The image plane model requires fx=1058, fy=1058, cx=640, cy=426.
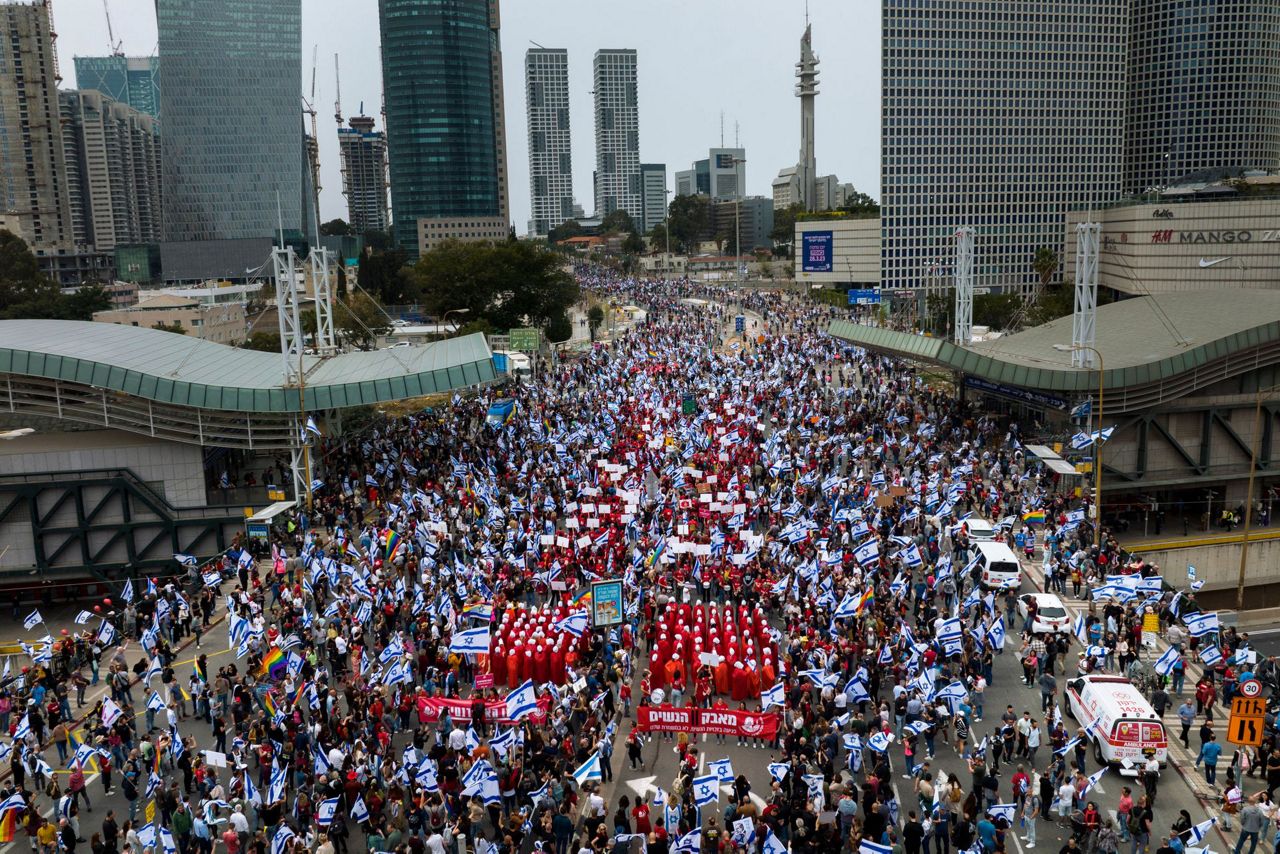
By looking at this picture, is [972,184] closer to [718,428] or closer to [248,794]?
[718,428]

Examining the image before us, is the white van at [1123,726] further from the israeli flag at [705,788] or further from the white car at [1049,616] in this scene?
the israeli flag at [705,788]

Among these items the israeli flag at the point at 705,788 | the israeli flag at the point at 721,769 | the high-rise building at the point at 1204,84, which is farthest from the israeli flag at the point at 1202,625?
the high-rise building at the point at 1204,84

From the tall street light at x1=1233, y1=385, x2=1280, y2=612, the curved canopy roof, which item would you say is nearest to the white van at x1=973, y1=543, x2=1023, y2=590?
the tall street light at x1=1233, y1=385, x2=1280, y2=612

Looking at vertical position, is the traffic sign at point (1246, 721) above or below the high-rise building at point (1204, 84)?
below

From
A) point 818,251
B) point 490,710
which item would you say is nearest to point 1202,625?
point 490,710

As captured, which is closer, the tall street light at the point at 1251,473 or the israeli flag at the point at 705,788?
the israeli flag at the point at 705,788

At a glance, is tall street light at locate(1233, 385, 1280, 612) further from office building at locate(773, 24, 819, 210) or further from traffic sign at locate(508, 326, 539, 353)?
office building at locate(773, 24, 819, 210)

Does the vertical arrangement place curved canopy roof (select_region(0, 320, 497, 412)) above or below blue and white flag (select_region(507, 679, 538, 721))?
above
